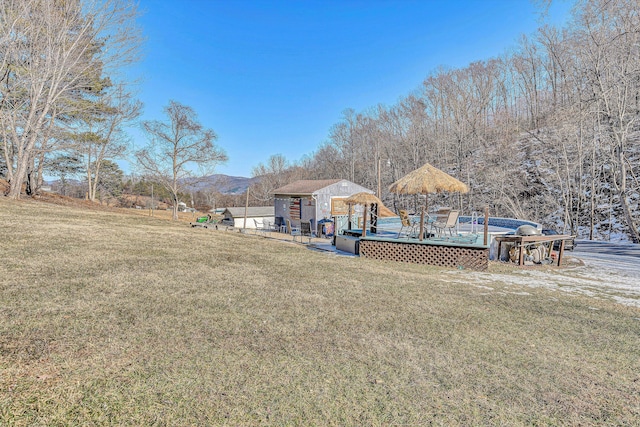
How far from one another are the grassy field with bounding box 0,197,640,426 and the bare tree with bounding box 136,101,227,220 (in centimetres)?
2114

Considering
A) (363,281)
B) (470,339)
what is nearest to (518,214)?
(363,281)

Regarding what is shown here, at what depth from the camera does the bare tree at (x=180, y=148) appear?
2581cm

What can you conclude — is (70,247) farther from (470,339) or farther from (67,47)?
(67,47)

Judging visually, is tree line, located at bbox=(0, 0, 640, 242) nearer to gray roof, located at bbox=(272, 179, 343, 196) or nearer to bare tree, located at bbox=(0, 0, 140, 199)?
bare tree, located at bbox=(0, 0, 140, 199)

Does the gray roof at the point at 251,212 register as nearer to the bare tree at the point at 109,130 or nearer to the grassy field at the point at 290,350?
the bare tree at the point at 109,130

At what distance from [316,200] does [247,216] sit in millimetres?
11292

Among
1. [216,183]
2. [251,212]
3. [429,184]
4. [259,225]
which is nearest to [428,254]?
[429,184]

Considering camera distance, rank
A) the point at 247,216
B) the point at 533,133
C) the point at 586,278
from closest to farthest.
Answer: the point at 586,278, the point at 533,133, the point at 247,216

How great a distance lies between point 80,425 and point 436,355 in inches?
118

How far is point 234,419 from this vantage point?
2.18 metres

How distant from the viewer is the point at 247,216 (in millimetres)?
29625

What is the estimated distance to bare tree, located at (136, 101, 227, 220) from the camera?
25.8 metres

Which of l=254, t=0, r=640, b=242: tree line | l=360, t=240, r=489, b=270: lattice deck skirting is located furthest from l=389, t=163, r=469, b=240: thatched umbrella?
l=254, t=0, r=640, b=242: tree line

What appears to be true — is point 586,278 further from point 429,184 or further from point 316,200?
point 316,200
